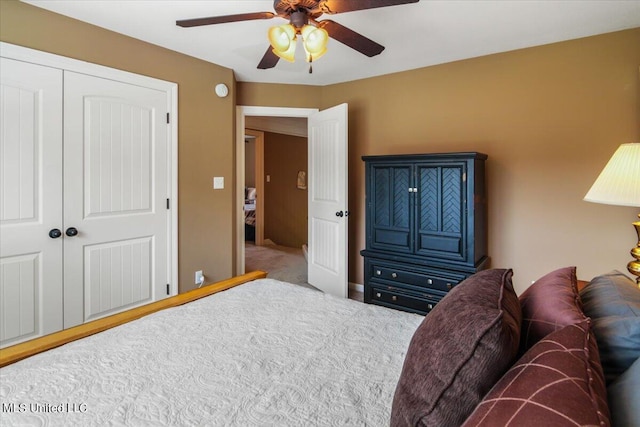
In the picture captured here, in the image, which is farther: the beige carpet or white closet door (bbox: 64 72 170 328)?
the beige carpet

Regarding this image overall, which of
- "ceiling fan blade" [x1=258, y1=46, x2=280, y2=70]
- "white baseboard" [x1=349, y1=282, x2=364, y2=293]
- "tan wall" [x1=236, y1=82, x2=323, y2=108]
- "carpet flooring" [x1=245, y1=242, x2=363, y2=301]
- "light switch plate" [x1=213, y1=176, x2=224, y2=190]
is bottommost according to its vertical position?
"white baseboard" [x1=349, y1=282, x2=364, y2=293]

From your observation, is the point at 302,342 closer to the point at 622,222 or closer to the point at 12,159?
the point at 12,159

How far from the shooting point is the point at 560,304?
94 centimetres

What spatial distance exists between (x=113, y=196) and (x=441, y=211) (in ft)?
8.49

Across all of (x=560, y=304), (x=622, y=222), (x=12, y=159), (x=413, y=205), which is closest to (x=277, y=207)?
(x=413, y=205)

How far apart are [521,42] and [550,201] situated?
4.27ft

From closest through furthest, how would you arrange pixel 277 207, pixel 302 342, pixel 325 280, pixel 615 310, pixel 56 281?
pixel 615 310 → pixel 302 342 → pixel 56 281 → pixel 325 280 → pixel 277 207

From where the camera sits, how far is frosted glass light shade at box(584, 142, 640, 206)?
1468 millimetres

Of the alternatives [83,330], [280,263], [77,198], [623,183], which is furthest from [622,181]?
[280,263]

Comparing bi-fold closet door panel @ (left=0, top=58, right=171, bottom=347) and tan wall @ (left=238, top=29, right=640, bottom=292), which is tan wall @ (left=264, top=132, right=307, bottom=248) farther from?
bi-fold closet door panel @ (left=0, top=58, right=171, bottom=347)

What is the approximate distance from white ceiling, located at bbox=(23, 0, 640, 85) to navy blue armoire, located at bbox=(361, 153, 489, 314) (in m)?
0.92

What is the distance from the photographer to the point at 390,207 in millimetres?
3027

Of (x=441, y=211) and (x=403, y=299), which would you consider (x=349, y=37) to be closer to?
(x=441, y=211)

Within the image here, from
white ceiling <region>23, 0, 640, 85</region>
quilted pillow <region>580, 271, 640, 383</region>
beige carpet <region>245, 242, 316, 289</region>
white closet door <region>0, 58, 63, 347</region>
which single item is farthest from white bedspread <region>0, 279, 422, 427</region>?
beige carpet <region>245, 242, 316, 289</region>
